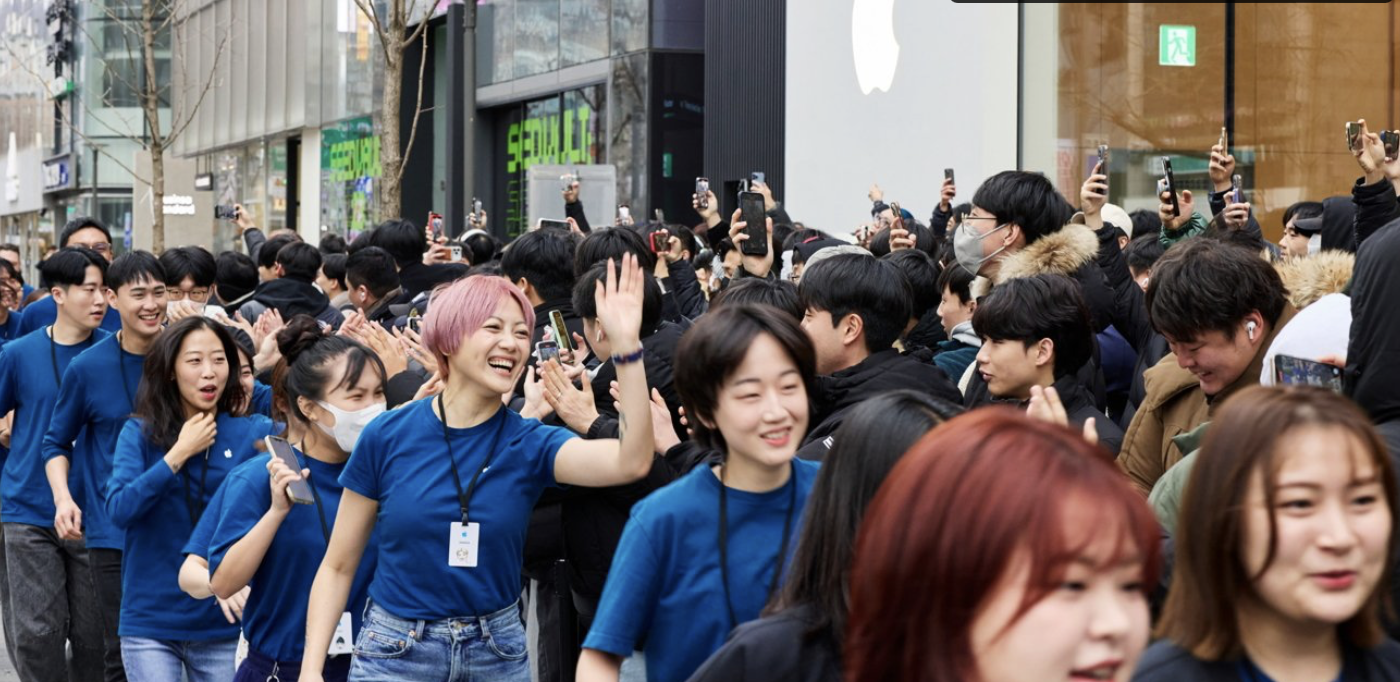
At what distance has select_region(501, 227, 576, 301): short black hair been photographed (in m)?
7.08

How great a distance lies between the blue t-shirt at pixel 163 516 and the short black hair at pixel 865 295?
7.93ft

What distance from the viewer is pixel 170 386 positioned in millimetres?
6504

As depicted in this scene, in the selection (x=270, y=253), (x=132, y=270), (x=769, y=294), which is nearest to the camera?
(x=769, y=294)

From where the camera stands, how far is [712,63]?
73.2ft

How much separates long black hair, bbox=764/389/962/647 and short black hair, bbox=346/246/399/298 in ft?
24.4

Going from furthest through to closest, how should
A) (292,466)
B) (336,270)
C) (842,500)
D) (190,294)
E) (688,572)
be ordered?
(336,270) → (190,294) → (292,466) → (688,572) → (842,500)

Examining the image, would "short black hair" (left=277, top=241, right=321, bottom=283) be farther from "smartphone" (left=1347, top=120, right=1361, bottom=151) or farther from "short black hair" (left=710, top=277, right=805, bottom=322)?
"smartphone" (left=1347, top=120, right=1361, bottom=151)

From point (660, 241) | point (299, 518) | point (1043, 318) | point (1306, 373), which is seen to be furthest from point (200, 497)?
point (1306, 373)

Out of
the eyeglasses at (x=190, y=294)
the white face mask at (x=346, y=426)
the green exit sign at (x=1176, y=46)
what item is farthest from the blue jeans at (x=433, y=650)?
the green exit sign at (x=1176, y=46)

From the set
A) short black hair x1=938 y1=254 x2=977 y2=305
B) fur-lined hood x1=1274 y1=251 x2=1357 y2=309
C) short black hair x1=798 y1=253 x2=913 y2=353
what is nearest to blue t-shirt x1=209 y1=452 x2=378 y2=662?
short black hair x1=798 y1=253 x2=913 y2=353

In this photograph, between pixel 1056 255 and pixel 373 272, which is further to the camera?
pixel 373 272

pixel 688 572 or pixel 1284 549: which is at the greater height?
pixel 1284 549

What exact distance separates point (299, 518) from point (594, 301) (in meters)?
1.15

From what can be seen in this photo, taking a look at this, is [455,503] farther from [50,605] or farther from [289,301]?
[289,301]
